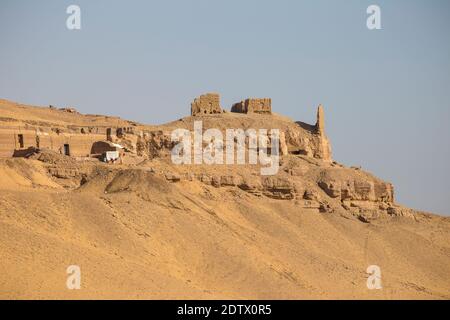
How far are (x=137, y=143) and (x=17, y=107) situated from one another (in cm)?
1886

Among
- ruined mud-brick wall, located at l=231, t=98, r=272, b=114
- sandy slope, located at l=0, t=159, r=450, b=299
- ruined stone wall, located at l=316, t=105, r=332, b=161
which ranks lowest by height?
sandy slope, located at l=0, t=159, r=450, b=299

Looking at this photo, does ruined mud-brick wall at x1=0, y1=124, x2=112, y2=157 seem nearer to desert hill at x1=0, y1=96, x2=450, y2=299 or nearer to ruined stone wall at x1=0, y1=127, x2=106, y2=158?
ruined stone wall at x1=0, y1=127, x2=106, y2=158

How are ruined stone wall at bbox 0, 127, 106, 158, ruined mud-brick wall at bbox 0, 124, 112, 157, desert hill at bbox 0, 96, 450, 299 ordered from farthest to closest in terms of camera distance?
ruined mud-brick wall at bbox 0, 124, 112, 157, ruined stone wall at bbox 0, 127, 106, 158, desert hill at bbox 0, 96, 450, 299

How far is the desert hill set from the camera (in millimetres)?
35438

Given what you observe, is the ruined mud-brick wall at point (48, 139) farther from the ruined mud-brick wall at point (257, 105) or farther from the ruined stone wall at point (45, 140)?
the ruined mud-brick wall at point (257, 105)

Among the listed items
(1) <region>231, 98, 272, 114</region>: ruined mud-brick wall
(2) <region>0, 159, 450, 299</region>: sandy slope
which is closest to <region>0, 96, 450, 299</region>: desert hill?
(2) <region>0, 159, 450, 299</region>: sandy slope

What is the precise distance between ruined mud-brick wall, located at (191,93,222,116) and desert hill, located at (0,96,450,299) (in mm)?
91

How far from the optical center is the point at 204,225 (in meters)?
43.2

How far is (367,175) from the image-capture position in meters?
63.1

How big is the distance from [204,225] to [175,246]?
317 centimetres
